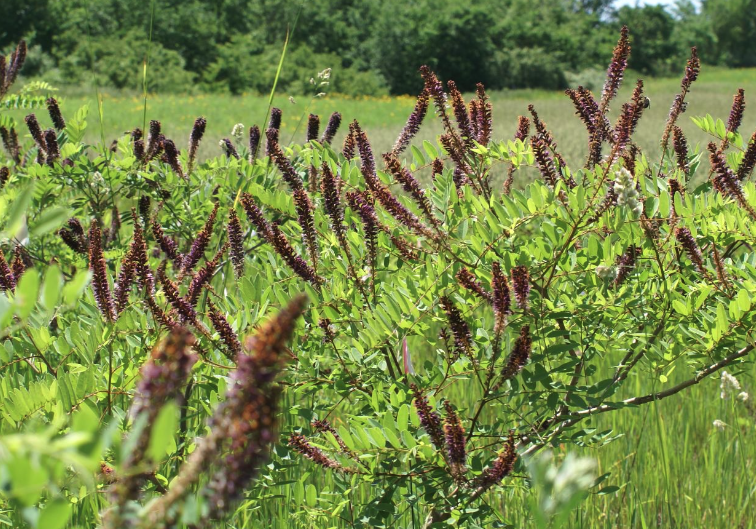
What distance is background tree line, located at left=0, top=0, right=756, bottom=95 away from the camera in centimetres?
3291

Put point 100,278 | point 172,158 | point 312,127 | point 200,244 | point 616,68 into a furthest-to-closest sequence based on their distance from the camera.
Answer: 1. point 172,158
2. point 312,127
3. point 616,68
4. point 200,244
5. point 100,278

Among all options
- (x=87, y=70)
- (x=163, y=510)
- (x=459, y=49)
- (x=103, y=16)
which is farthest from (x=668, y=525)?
(x=103, y=16)

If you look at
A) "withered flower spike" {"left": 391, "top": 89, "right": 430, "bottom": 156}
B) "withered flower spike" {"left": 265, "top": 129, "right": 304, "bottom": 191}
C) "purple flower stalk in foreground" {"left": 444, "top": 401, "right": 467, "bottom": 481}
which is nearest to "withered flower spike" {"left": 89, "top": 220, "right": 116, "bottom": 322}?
"withered flower spike" {"left": 265, "top": 129, "right": 304, "bottom": 191}

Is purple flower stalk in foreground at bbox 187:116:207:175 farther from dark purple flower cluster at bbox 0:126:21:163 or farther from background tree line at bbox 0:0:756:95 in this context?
background tree line at bbox 0:0:756:95

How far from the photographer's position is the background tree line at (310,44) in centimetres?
3291

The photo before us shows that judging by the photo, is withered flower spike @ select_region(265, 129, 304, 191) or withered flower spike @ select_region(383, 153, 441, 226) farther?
withered flower spike @ select_region(265, 129, 304, 191)

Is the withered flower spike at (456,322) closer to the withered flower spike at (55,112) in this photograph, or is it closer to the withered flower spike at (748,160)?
the withered flower spike at (748,160)

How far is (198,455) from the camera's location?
0.48 m

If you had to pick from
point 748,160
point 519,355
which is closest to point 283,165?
point 519,355

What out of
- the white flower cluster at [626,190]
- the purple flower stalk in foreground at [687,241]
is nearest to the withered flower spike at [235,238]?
the white flower cluster at [626,190]

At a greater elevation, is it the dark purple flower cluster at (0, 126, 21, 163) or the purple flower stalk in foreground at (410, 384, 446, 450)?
the dark purple flower cluster at (0, 126, 21, 163)

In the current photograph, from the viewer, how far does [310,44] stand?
143ft

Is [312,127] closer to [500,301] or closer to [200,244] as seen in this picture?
[200,244]

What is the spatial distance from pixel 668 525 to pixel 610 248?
1210 mm
